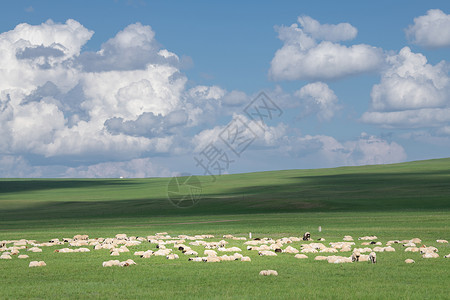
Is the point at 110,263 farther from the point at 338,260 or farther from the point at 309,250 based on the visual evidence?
the point at 309,250

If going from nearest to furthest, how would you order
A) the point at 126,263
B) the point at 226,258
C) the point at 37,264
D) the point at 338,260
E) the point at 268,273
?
the point at 268,273, the point at 126,263, the point at 338,260, the point at 37,264, the point at 226,258

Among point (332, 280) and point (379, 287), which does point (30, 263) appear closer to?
point (332, 280)

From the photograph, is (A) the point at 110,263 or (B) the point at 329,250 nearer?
(A) the point at 110,263

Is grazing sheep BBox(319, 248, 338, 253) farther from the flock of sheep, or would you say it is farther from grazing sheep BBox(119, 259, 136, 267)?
grazing sheep BBox(119, 259, 136, 267)

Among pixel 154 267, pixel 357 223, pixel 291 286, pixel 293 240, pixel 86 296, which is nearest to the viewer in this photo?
pixel 86 296

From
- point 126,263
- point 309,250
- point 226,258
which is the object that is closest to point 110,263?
point 126,263

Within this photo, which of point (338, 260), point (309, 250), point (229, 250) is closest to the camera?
point (338, 260)

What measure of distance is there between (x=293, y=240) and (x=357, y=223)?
1785 centimetres

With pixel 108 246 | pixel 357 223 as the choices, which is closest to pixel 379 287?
pixel 108 246

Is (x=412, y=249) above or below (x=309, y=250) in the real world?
below

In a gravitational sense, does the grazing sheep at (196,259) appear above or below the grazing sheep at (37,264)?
below

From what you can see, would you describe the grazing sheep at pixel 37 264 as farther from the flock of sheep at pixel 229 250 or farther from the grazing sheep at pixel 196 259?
the grazing sheep at pixel 196 259

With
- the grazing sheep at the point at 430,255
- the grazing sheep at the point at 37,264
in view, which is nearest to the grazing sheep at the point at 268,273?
the grazing sheep at the point at 430,255

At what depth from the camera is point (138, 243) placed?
32.3 m
